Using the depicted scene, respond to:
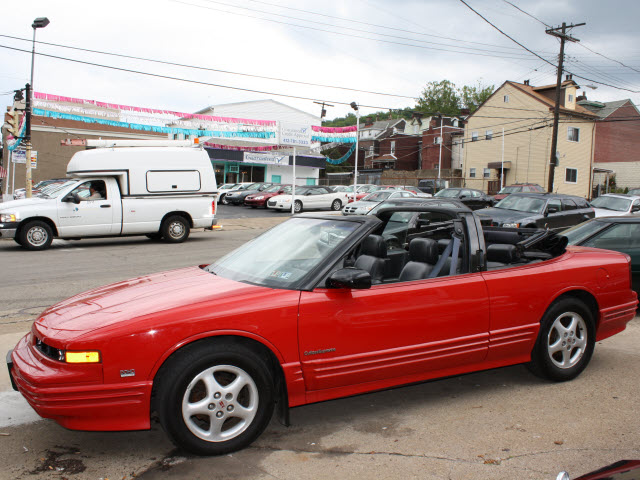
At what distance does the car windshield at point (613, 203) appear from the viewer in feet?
60.0

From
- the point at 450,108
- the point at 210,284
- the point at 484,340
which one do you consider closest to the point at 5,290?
the point at 210,284

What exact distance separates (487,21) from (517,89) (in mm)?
32265

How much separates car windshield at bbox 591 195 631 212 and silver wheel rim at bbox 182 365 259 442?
1841 centimetres

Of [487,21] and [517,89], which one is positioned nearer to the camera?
[487,21]

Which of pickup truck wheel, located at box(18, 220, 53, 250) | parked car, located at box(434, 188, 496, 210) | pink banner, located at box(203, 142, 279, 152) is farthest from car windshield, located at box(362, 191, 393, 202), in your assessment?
pink banner, located at box(203, 142, 279, 152)

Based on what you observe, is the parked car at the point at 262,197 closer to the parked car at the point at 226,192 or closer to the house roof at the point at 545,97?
the parked car at the point at 226,192

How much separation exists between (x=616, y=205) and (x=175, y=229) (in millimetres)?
14722

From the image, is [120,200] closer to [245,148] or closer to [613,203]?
[613,203]

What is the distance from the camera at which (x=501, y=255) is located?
461 centimetres

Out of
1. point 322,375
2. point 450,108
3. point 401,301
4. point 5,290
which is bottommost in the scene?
point 5,290

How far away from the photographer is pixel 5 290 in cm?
866

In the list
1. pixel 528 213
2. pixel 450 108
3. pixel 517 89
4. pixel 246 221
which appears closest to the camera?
pixel 528 213

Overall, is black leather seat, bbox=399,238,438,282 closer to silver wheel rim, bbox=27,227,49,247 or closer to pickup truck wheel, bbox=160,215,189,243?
pickup truck wheel, bbox=160,215,189,243

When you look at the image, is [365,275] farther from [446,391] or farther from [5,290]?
[5,290]
